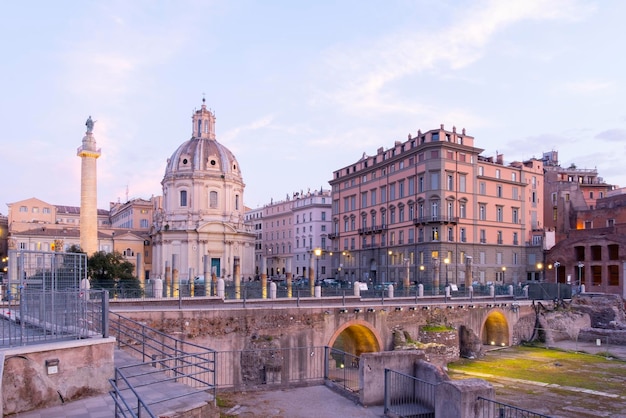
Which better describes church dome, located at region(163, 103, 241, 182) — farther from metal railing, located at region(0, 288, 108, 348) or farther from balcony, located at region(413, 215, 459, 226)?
metal railing, located at region(0, 288, 108, 348)

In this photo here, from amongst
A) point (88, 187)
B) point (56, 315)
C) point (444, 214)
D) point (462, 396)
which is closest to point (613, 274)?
point (444, 214)

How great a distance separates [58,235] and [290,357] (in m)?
61.6

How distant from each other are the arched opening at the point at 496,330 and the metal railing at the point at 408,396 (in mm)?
23667

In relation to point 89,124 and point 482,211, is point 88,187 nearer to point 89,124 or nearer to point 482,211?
point 89,124

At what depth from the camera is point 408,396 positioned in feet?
47.8

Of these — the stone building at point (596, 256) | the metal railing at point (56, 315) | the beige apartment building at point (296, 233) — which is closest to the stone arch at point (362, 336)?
the metal railing at point (56, 315)

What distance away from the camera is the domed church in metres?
71.1

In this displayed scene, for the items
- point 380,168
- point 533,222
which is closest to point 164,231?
point 380,168

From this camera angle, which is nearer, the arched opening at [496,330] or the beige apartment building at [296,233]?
the arched opening at [496,330]

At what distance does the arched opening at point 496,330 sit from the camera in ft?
120

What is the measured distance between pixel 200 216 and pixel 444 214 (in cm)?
3421

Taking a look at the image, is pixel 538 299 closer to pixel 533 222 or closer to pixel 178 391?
pixel 533 222

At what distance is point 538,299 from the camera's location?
4097 centimetres

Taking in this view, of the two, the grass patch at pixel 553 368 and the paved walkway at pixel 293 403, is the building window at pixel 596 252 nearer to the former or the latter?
the grass patch at pixel 553 368
